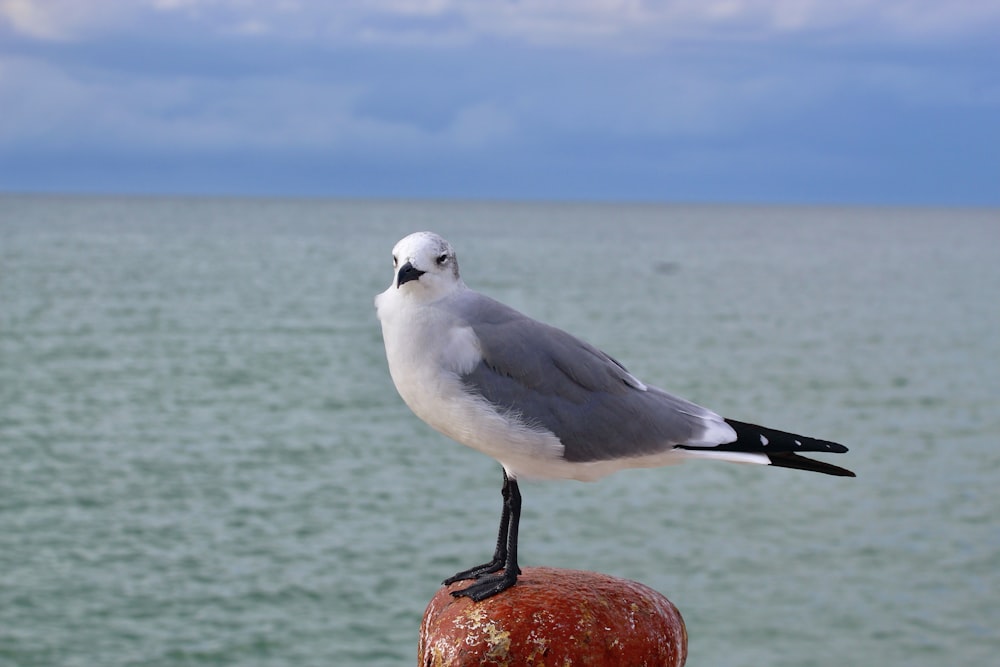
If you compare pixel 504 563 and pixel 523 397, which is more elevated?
pixel 523 397

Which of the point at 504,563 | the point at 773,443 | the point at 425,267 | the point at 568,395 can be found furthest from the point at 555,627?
the point at 425,267

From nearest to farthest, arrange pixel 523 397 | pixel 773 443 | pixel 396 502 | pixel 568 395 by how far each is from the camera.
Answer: pixel 773 443
pixel 523 397
pixel 568 395
pixel 396 502

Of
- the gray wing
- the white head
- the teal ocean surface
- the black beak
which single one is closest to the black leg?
the gray wing

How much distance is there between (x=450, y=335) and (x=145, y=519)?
2181cm

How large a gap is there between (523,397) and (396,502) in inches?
826

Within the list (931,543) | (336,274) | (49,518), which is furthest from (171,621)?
(336,274)

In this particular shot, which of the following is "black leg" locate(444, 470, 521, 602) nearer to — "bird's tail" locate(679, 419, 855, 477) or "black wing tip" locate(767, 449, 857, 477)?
"bird's tail" locate(679, 419, 855, 477)

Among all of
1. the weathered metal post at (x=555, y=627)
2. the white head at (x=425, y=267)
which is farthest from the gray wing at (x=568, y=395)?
the weathered metal post at (x=555, y=627)

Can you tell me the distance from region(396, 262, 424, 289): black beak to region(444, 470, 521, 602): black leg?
1427mm

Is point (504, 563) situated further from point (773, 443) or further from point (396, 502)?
point (396, 502)

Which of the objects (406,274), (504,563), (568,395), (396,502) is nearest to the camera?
(406,274)

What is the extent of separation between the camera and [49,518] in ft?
85.9

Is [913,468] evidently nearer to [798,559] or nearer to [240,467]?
[798,559]

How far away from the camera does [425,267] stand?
5.88m
